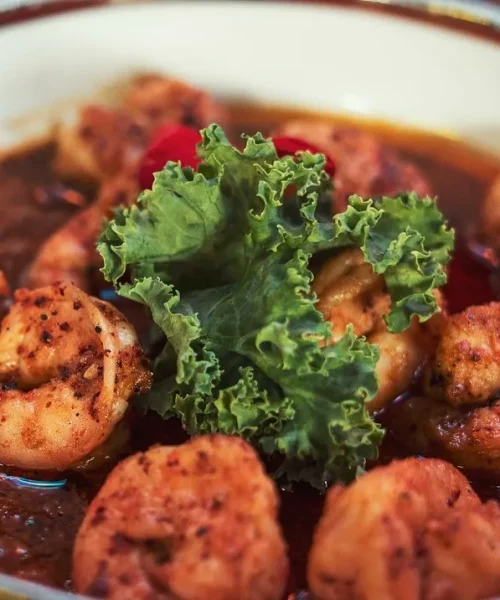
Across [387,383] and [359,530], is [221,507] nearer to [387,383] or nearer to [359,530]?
[359,530]

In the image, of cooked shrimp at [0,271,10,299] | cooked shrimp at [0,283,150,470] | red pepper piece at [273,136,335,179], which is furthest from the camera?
cooked shrimp at [0,271,10,299]

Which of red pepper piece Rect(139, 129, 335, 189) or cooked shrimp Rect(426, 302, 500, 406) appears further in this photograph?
red pepper piece Rect(139, 129, 335, 189)

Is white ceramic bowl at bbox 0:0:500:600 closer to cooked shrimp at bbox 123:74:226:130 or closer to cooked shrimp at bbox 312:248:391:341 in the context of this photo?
cooked shrimp at bbox 123:74:226:130

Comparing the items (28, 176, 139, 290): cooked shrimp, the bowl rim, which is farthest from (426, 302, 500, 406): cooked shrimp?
the bowl rim

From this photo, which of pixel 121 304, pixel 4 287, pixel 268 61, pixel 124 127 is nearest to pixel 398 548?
pixel 121 304

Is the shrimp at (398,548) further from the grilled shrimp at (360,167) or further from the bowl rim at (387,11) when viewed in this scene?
the bowl rim at (387,11)

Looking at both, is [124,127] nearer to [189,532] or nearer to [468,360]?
[468,360]
